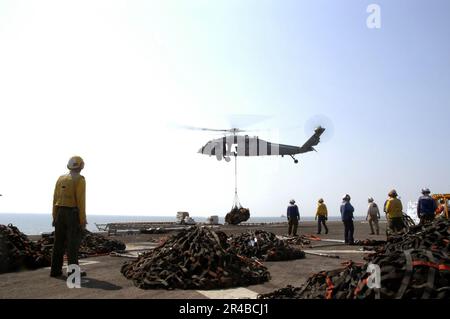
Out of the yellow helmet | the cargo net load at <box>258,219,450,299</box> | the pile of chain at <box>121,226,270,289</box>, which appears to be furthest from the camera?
the yellow helmet

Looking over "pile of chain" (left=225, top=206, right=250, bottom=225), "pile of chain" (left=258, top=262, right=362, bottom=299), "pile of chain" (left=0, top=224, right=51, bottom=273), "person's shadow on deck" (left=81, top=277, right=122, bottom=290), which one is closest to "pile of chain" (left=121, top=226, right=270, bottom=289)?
"person's shadow on deck" (left=81, top=277, right=122, bottom=290)

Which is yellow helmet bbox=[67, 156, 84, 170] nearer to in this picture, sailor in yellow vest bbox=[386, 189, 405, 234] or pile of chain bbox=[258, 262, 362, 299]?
pile of chain bbox=[258, 262, 362, 299]

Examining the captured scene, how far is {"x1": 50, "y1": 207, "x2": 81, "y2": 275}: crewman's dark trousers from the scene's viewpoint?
7.28 m

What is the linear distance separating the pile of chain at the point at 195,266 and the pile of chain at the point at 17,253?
8.31ft

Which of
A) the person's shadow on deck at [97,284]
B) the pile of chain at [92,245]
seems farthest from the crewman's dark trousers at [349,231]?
the person's shadow on deck at [97,284]

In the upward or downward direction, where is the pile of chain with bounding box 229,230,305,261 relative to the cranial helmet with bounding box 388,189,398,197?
downward

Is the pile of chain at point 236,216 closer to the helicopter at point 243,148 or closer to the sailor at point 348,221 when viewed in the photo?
the helicopter at point 243,148

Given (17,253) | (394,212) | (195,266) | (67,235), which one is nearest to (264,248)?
(195,266)

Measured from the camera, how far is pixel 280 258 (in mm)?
10023

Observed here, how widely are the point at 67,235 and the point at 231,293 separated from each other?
3458mm

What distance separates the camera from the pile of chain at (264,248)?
10031 millimetres

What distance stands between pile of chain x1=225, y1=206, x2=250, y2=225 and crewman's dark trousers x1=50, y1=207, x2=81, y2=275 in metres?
25.1

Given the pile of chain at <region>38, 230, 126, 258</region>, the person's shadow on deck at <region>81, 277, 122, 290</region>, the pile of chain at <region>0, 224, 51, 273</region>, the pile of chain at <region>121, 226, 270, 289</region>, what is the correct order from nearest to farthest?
the pile of chain at <region>121, 226, 270, 289</region>, the person's shadow on deck at <region>81, 277, 122, 290</region>, the pile of chain at <region>0, 224, 51, 273</region>, the pile of chain at <region>38, 230, 126, 258</region>
